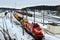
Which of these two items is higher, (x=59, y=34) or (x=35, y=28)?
(x=35, y=28)

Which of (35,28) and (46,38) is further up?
(35,28)

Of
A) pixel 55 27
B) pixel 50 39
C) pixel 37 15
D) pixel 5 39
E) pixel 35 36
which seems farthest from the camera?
pixel 37 15

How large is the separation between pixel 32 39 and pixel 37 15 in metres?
22.7

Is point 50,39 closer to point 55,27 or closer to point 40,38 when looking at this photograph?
point 40,38

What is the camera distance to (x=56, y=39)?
437 inches

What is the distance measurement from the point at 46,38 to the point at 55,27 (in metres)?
1.74

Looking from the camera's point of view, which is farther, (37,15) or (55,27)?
(37,15)

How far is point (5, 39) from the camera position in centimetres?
952

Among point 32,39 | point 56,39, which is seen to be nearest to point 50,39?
point 56,39

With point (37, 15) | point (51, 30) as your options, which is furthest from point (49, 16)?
point (51, 30)

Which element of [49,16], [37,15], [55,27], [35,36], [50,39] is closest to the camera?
[35,36]

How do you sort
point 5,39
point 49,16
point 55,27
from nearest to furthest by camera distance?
point 5,39 < point 55,27 < point 49,16

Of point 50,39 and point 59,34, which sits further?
point 59,34

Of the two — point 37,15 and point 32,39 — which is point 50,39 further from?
point 37,15
